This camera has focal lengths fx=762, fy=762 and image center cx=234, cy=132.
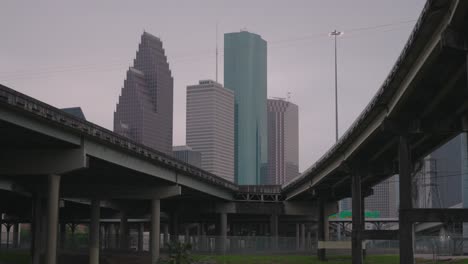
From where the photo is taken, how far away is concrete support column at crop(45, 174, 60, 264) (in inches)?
2094

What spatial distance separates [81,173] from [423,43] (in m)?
39.1

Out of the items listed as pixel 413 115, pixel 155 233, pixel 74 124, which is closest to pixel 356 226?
pixel 413 115

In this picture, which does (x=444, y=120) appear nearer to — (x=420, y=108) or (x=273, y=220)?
(x=420, y=108)

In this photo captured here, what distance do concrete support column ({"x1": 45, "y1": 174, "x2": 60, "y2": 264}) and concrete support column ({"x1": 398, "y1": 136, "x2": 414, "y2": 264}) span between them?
2385cm

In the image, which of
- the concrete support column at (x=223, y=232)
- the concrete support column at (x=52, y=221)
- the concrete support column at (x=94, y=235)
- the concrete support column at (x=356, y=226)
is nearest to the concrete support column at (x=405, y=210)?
the concrete support column at (x=356, y=226)

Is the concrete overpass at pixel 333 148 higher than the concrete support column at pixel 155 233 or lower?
higher

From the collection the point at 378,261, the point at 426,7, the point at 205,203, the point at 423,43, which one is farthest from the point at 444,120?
the point at 205,203

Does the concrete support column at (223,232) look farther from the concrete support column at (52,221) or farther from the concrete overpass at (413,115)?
the concrete support column at (52,221)

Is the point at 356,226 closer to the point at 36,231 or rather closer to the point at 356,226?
the point at 356,226

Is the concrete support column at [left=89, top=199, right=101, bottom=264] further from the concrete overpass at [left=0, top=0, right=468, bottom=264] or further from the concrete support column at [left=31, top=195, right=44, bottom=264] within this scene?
the concrete support column at [left=31, top=195, right=44, bottom=264]

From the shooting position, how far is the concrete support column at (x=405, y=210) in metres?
46.8

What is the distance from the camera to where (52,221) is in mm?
53906

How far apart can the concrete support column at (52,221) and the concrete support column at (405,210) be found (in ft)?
78.2

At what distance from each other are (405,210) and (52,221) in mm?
24447
